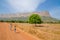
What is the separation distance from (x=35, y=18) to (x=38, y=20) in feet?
5.71

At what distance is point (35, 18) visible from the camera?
81625 mm

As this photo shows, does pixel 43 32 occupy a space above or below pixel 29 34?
below

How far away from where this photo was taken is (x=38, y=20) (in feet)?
268

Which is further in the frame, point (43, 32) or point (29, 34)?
point (43, 32)

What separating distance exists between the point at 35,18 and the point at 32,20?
1731 mm

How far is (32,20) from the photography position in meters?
81.7

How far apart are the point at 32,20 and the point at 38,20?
9.47 feet
